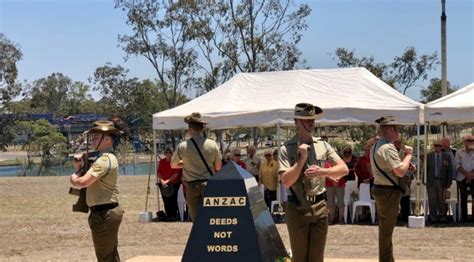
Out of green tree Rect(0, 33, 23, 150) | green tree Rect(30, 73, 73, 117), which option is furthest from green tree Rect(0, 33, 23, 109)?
green tree Rect(30, 73, 73, 117)

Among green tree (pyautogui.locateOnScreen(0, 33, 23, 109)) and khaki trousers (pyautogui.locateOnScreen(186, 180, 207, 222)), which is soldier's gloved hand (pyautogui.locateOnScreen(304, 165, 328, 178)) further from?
green tree (pyautogui.locateOnScreen(0, 33, 23, 109))

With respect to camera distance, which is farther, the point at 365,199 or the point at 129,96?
the point at 129,96

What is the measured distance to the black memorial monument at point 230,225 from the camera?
412 centimetres

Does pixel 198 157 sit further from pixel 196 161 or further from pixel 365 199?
pixel 365 199

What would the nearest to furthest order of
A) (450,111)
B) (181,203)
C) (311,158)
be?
(311,158)
(450,111)
(181,203)

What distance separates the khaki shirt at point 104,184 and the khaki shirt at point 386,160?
2.45 metres

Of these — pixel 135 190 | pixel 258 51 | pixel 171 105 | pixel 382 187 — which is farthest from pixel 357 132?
pixel 382 187

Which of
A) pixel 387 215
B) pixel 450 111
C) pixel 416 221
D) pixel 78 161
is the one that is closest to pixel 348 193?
pixel 416 221

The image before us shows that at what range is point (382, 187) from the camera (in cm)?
589

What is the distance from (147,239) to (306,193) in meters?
6.56

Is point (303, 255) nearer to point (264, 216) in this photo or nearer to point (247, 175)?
point (264, 216)

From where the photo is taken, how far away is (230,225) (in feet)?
13.7

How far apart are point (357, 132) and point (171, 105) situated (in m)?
11.6

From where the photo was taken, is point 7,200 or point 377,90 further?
point 7,200
